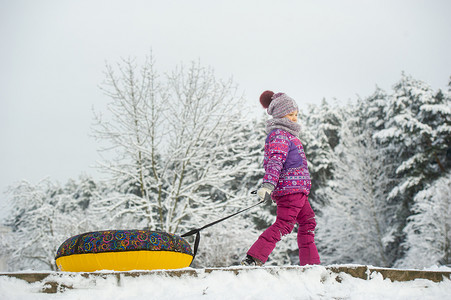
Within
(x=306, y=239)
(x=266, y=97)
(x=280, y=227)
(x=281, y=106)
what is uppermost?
(x=266, y=97)

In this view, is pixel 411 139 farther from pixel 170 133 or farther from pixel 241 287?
pixel 241 287

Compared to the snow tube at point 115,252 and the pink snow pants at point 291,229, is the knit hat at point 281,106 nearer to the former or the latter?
the pink snow pants at point 291,229

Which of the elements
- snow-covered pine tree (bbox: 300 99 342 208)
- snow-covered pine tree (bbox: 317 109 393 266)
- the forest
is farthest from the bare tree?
snow-covered pine tree (bbox: 300 99 342 208)

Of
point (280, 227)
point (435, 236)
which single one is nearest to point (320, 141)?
point (435, 236)

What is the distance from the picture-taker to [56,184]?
15.6 meters

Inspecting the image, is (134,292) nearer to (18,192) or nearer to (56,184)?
(18,192)

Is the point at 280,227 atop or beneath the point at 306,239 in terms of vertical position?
atop

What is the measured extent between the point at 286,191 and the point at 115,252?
1533 mm

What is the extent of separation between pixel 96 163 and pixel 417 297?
322 inches

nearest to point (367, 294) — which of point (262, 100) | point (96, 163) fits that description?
point (262, 100)

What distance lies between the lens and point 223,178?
9.55 meters

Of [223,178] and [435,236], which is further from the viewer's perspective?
[435,236]

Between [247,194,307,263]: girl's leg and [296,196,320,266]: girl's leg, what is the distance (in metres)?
0.17

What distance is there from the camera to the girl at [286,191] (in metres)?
2.94
